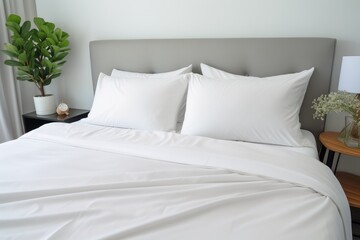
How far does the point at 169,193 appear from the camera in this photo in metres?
0.93

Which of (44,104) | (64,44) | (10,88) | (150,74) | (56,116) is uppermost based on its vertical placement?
(64,44)

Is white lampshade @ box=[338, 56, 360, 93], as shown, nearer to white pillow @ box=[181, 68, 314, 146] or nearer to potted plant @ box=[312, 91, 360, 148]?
potted plant @ box=[312, 91, 360, 148]

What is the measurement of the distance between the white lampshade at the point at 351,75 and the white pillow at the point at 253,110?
19cm

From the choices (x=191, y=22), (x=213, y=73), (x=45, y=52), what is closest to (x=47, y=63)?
(x=45, y=52)

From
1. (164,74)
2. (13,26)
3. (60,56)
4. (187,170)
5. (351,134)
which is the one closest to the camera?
(187,170)

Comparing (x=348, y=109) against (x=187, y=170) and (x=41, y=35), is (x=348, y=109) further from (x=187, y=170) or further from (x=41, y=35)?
(x=41, y=35)

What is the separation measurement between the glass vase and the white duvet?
0.51m

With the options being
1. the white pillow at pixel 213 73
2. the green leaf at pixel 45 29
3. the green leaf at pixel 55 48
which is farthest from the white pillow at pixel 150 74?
the green leaf at pixel 45 29

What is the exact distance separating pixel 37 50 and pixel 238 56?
70.2 inches

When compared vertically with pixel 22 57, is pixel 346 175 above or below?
below

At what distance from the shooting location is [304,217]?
2.67ft

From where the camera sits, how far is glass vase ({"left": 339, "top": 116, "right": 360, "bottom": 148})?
4.79 feet

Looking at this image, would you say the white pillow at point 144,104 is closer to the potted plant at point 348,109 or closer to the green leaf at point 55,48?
the green leaf at point 55,48

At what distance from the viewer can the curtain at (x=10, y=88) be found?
2.37 m
